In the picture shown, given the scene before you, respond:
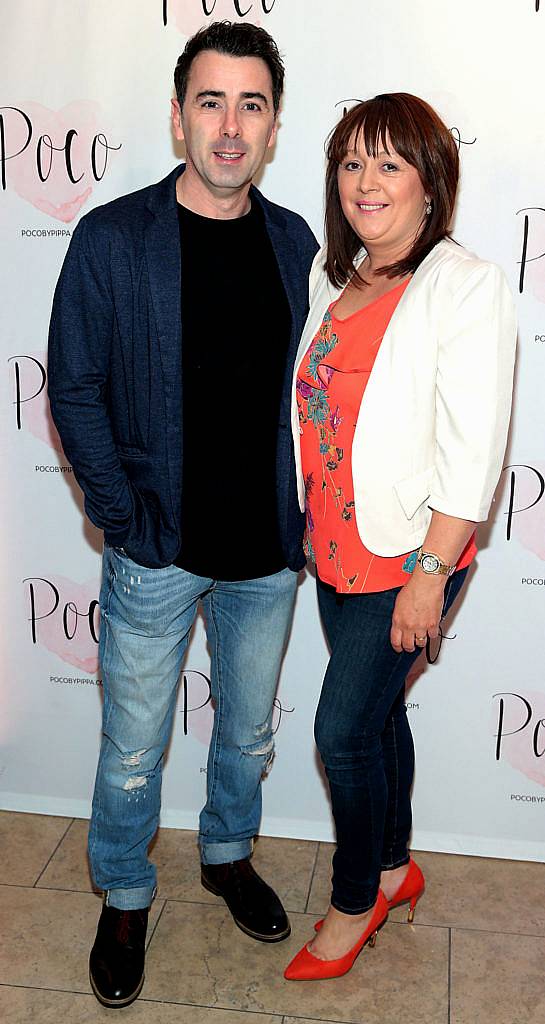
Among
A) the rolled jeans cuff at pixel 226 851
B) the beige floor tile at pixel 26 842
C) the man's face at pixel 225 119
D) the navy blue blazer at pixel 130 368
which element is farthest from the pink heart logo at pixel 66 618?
the man's face at pixel 225 119

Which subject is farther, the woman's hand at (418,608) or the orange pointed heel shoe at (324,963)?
the orange pointed heel shoe at (324,963)

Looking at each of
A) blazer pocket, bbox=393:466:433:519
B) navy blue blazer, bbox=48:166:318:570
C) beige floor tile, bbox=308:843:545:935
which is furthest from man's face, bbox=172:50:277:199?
beige floor tile, bbox=308:843:545:935

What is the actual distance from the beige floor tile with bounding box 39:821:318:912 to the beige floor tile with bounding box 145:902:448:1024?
9 cm

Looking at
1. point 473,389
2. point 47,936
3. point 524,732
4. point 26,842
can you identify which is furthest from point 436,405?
point 26,842

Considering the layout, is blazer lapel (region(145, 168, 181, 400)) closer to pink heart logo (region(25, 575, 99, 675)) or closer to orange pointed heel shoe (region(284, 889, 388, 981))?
pink heart logo (region(25, 575, 99, 675))

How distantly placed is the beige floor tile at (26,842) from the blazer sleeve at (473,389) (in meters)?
1.42

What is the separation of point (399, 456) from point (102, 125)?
1073 millimetres

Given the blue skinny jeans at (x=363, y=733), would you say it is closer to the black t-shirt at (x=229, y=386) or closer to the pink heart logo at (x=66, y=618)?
the black t-shirt at (x=229, y=386)

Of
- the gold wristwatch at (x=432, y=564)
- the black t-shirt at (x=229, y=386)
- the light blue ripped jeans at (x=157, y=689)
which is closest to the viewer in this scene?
the gold wristwatch at (x=432, y=564)

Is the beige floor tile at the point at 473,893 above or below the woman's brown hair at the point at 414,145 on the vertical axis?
below

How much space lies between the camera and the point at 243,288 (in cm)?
200

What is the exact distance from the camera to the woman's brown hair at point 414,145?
5.87 ft

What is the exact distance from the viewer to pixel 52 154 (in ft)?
7.82

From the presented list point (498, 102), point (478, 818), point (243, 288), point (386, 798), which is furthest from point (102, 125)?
point (478, 818)
